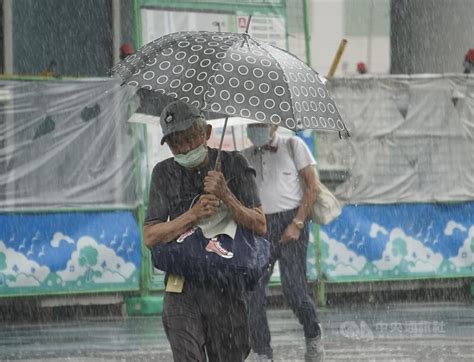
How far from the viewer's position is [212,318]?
20.6ft

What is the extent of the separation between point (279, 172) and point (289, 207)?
10.3 inches

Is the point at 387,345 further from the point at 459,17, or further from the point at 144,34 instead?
the point at 459,17

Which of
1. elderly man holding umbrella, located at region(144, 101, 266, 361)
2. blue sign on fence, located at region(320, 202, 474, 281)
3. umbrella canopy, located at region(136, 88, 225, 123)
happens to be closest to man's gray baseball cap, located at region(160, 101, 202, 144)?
elderly man holding umbrella, located at region(144, 101, 266, 361)

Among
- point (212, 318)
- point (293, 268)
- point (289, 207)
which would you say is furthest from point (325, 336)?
point (212, 318)

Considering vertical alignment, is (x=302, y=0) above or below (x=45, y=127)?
above

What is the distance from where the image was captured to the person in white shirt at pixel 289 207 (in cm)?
938

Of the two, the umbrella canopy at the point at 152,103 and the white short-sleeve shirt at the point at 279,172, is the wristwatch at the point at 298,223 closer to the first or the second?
the white short-sleeve shirt at the point at 279,172

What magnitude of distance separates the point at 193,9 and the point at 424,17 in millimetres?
5458

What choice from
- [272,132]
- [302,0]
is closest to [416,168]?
[302,0]

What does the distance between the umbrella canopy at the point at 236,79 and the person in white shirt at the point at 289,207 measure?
9.30 feet

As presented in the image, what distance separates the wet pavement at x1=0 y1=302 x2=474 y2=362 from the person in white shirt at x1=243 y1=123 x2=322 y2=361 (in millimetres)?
906

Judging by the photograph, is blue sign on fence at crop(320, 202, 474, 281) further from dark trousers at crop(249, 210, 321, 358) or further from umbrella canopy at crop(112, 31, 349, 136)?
umbrella canopy at crop(112, 31, 349, 136)

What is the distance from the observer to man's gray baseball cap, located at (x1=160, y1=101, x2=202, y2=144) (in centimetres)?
623

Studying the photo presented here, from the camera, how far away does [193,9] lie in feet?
46.8
